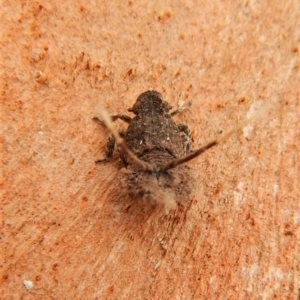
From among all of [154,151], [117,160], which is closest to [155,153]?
[154,151]

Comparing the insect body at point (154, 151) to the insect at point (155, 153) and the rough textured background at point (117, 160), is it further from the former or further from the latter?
the rough textured background at point (117, 160)

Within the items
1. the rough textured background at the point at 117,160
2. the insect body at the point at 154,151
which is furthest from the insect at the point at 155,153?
the rough textured background at the point at 117,160

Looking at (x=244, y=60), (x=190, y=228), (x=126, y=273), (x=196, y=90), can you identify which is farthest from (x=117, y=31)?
(x=126, y=273)

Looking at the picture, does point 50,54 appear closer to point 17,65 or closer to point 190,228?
point 17,65

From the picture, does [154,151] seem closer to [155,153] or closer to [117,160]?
[155,153]
